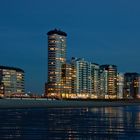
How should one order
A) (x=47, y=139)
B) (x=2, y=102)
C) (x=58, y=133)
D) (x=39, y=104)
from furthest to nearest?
1. (x=39, y=104)
2. (x=2, y=102)
3. (x=58, y=133)
4. (x=47, y=139)

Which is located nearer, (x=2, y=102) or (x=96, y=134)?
(x=96, y=134)

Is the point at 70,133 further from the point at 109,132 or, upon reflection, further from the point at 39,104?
the point at 39,104

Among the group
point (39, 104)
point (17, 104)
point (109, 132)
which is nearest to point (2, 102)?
point (17, 104)

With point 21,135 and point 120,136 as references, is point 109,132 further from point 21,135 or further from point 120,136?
point 21,135

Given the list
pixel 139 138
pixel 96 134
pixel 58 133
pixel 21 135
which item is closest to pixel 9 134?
pixel 21 135

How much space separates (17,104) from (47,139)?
10109 centimetres

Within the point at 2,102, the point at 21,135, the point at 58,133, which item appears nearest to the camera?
the point at 21,135

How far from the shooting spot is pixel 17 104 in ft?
423

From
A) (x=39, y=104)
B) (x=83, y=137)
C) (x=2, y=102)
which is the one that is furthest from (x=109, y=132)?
(x=39, y=104)

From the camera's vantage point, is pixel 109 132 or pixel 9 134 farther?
pixel 109 132

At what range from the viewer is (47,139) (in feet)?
94.4

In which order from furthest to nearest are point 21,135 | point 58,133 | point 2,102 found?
point 2,102 → point 58,133 → point 21,135

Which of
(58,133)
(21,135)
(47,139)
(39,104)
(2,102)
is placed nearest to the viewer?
(47,139)

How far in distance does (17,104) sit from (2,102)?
8.22 meters
